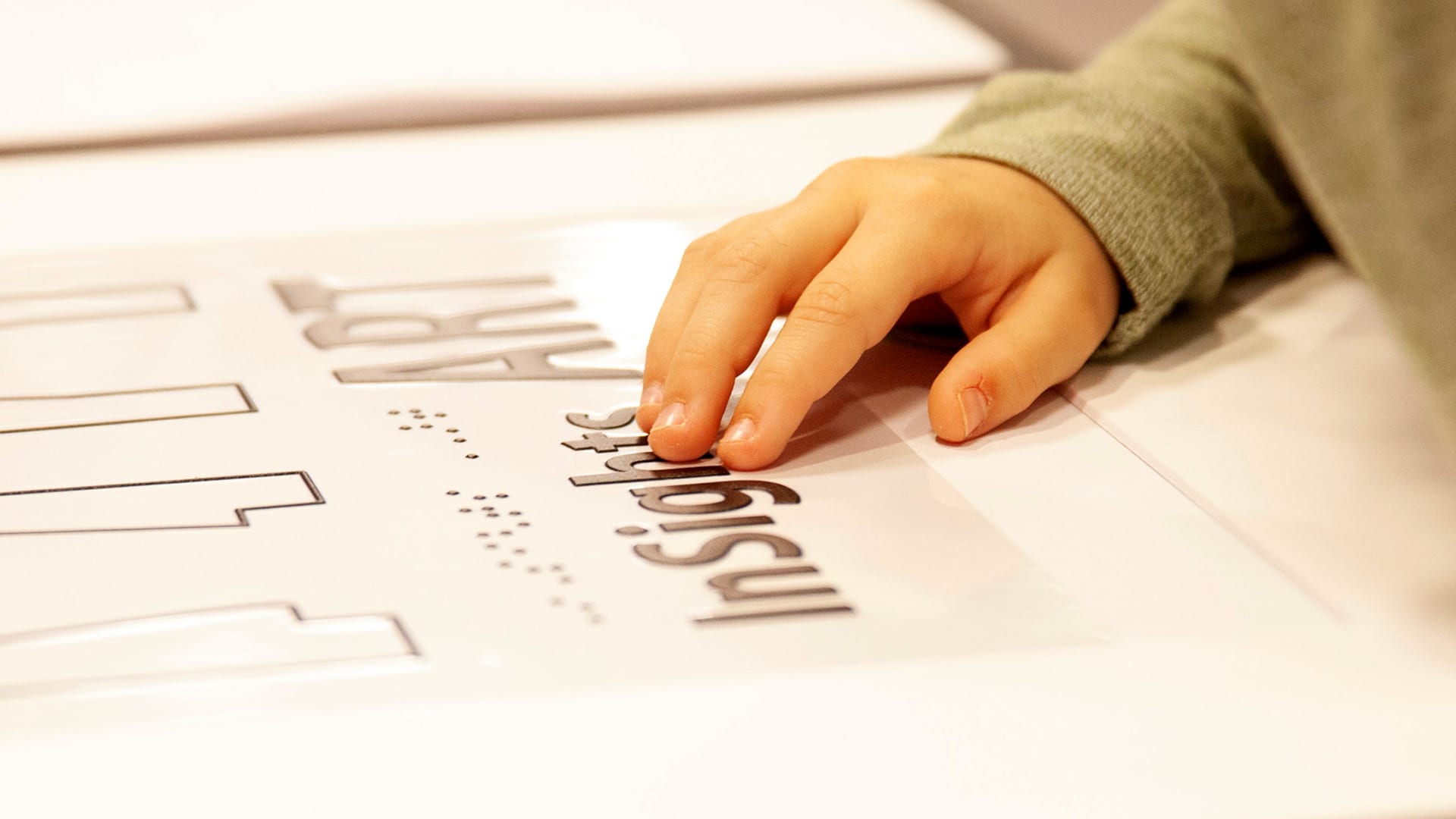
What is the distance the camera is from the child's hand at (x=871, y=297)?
496 mm

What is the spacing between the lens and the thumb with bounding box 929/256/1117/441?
1.66 feet

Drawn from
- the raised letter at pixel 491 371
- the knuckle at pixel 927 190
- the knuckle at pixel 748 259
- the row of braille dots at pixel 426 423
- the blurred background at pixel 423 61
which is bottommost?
the knuckle at pixel 927 190

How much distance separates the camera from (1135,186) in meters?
0.58

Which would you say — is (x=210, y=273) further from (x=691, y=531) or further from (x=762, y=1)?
(x=762, y=1)

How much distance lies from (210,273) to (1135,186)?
A: 1.35 feet

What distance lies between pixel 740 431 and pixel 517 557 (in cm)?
10

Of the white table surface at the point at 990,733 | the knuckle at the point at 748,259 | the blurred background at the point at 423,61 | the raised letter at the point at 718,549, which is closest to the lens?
the white table surface at the point at 990,733

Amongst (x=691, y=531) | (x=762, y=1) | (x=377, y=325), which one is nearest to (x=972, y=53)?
(x=762, y=1)

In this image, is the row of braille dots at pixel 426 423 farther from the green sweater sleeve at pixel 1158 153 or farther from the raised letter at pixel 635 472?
the green sweater sleeve at pixel 1158 153

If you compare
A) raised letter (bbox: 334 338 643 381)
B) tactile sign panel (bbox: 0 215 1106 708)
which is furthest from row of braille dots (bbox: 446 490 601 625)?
raised letter (bbox: 334 338 643 381)

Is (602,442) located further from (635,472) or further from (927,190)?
(927,190)

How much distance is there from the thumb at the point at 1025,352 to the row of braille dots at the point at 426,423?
166 millimetres

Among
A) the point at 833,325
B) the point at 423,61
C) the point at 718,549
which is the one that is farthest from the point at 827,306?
the point at 423,61

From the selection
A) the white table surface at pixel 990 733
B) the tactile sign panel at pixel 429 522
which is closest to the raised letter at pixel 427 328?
the tactile sign panel at pixel 429 522
